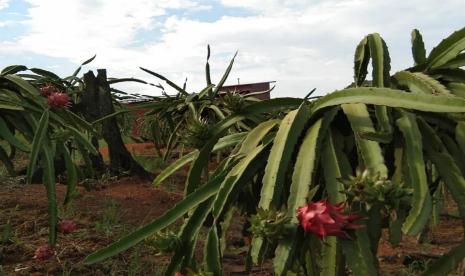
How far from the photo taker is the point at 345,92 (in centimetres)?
181

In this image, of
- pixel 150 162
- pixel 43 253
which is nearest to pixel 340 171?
pixel 43 253

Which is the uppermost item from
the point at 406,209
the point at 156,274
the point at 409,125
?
the point at 409,125

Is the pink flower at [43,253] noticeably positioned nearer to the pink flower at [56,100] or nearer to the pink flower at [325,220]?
the pink flower at [56,100]

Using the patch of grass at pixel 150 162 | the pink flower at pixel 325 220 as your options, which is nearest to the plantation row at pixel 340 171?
the pink flower at pixel 325 220

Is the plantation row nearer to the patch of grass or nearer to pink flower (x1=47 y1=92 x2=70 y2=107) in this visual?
pink flower (x1=47 y1=92 x2=70 y2=107)

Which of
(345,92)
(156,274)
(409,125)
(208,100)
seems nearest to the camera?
(409,125)

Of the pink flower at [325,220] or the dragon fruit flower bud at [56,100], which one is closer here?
the pink flower at [325,220]

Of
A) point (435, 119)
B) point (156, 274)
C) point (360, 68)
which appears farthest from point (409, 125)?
point (156, 274)

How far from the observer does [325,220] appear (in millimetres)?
1301

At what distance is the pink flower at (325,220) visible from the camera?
1302 millimetres

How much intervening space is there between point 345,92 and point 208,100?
251 cm

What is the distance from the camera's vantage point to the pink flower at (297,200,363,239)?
130 cm

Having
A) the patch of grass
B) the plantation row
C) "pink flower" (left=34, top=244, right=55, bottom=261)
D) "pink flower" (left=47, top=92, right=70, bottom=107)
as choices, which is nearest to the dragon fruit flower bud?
"pink flower" (left=47, top=92, right=70, bottom=107)

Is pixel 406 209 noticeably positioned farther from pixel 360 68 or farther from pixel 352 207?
pixel 360 68
